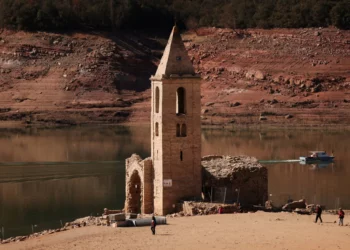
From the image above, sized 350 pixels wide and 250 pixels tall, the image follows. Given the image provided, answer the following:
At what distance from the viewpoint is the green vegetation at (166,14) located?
→ 130500 mm

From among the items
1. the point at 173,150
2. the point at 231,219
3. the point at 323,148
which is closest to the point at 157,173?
the point at 173,150

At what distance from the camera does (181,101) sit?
54.0 metres

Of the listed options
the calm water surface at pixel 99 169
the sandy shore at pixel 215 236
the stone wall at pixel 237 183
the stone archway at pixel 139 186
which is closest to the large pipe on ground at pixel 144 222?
the sandy shore at pixel 215 236

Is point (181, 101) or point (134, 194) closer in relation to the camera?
point (181, 101)

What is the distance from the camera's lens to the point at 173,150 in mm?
52875

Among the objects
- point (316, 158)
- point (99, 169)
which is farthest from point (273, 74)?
point (99, 169)

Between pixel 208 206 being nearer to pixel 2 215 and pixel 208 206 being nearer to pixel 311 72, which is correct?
pixel 2 215

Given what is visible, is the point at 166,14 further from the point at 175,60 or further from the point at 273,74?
the point at 175,60

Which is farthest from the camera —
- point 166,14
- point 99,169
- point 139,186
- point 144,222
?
point 166,14

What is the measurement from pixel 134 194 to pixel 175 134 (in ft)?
15.0

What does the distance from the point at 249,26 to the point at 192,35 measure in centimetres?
632

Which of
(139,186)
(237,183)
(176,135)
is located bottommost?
(139,186)

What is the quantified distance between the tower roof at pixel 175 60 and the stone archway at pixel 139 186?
3.72 m

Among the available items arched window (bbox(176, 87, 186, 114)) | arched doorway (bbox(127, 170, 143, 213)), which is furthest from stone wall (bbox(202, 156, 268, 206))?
arched doorway (bbox(127, 170, 143, 213))
